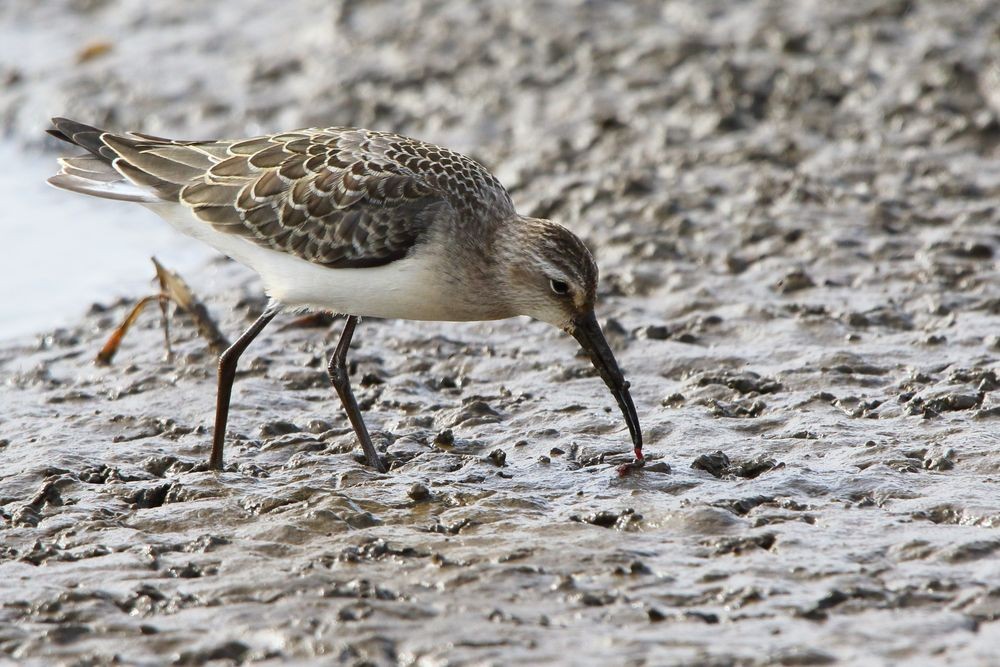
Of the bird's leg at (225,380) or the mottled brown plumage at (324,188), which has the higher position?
the mottled brown plumage at (324,188)

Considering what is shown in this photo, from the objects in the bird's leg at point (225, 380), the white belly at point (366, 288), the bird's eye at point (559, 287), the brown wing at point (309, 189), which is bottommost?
the bird's leg at point (225, 380)

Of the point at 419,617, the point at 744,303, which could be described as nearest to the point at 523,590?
the point at 419,617

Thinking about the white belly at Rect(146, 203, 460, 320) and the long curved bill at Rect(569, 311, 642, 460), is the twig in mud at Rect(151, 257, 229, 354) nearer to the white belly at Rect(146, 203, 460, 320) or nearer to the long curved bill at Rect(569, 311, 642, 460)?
the white belly at Rect(146, 203, 460, 320)

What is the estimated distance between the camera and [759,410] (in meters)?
8.23

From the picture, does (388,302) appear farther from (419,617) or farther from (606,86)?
(606,86)

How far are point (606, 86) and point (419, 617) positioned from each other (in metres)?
8.36

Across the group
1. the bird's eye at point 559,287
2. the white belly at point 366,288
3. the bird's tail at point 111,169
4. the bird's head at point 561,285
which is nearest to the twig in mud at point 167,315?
the bird's tail at point 111,169

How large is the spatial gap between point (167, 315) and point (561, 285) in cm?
320

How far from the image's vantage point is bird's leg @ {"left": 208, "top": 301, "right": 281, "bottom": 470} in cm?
768

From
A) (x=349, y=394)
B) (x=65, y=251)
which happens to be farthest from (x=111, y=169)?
(x=65, y=251)

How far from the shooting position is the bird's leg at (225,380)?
768cm

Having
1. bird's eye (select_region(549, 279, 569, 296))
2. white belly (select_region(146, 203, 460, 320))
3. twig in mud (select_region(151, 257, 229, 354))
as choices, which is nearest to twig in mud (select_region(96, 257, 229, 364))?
twig in mud (select_region(151, 257, 229, 354))

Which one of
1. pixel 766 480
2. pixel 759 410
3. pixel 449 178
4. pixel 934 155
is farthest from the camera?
pixel 934 155

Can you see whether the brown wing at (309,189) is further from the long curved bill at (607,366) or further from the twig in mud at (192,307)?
the twig in mud at (192,307)
